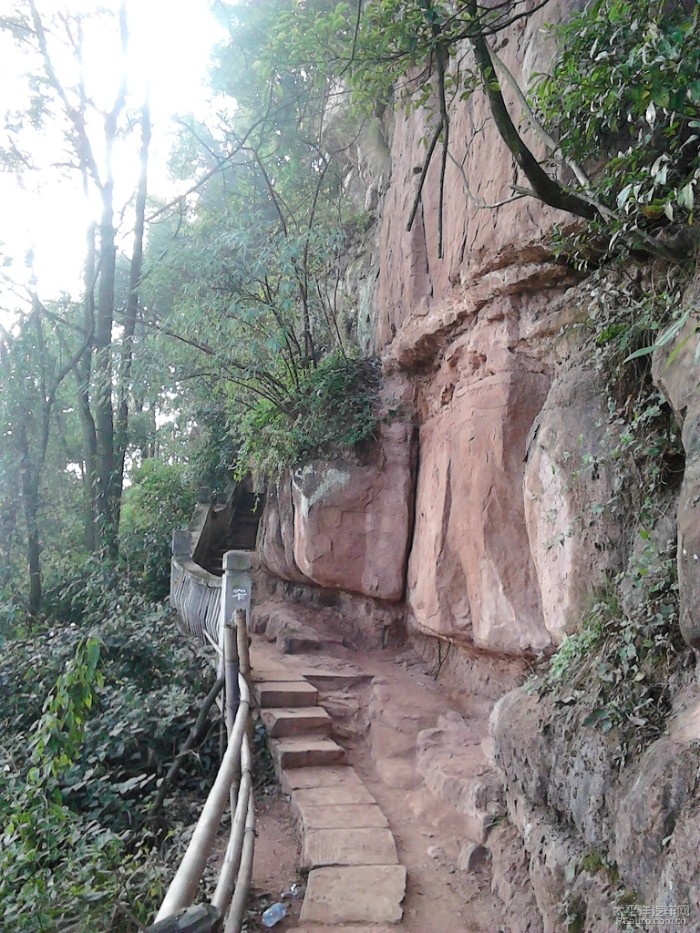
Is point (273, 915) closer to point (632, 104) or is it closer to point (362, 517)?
point (362, 517)

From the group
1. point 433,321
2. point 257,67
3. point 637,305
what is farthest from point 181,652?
point 257,67

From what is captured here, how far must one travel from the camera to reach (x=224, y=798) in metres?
2.91

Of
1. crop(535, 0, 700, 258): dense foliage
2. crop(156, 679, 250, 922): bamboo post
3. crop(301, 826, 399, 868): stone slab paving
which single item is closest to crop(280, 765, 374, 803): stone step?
crop(301, 826, 399, 868): stone slab paving

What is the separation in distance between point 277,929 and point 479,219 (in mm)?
4907

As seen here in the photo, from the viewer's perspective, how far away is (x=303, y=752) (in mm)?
5074

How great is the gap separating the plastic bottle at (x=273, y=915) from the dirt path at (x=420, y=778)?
0.03 metres

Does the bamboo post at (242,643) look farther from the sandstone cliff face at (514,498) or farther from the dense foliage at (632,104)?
the dense foliage at (632,104)

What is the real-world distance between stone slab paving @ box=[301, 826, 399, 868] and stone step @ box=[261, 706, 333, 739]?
1391 mm

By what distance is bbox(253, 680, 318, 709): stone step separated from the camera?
5719mm

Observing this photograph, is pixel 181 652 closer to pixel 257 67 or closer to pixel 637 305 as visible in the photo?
pixel 637 305

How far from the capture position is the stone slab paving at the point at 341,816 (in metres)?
4.13

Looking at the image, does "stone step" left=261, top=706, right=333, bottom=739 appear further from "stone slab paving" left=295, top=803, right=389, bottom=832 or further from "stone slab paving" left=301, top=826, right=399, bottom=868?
"stone slab paving" left=301, top=826, right=399, bottom=868

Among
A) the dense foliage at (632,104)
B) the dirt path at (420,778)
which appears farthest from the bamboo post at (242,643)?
the dense foliage at (632,104)

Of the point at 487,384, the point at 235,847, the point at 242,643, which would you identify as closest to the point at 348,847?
the point at 235,847
